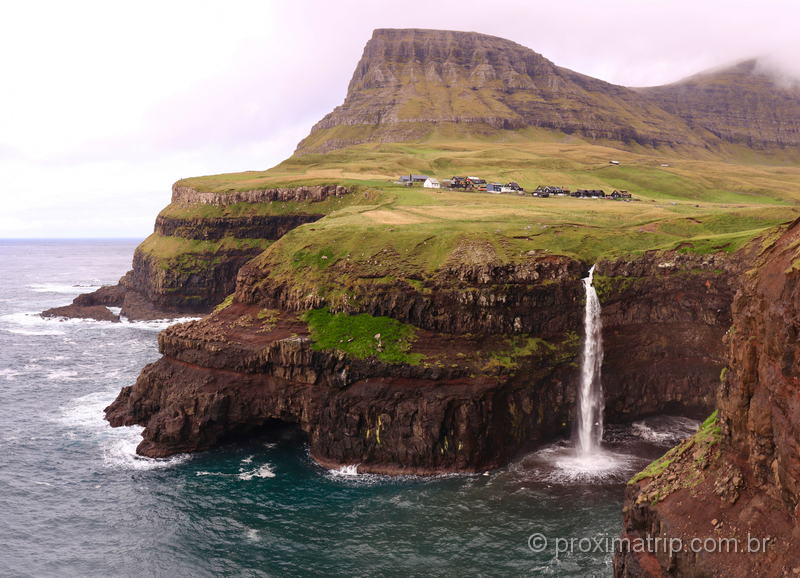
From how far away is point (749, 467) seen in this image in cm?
2820

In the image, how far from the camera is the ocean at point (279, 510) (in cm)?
4491

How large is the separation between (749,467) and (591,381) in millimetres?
38792

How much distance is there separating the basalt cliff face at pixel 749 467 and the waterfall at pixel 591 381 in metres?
31.9

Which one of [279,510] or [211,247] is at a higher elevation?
[211,247]

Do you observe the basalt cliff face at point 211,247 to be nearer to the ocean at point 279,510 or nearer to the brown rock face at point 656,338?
the ocean at point 279,510

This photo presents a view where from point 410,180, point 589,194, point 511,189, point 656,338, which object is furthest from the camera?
point 410,180

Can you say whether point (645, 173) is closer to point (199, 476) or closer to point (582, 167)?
point (582, 167)

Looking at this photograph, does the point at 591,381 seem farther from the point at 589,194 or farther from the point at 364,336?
the point at 589,194

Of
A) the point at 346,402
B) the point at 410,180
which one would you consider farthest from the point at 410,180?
the point at 346,402

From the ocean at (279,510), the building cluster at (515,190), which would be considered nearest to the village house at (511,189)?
the building cluster at (515,190)

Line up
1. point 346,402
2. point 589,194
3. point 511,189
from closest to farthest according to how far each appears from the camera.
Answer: point 346,402, point 589,194, point 511,189

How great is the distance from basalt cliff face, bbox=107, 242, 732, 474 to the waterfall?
1.21m

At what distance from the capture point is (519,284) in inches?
2660

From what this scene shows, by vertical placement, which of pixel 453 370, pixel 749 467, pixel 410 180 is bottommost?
pixel 453 370
